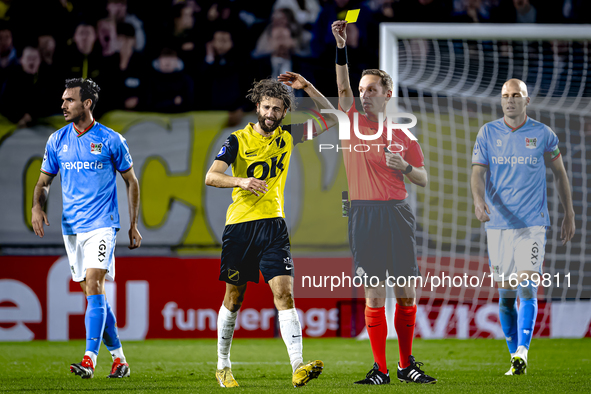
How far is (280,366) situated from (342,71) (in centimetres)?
232

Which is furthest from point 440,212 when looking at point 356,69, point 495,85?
point 356,69

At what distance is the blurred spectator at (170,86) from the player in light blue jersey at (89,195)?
3386mm

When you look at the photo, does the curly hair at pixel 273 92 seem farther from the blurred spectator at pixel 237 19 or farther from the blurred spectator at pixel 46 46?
the blurred spectator at pixel 46 46

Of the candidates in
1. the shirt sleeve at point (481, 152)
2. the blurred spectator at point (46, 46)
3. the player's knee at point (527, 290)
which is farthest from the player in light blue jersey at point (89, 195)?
the blurred spectator at point (46, 46)

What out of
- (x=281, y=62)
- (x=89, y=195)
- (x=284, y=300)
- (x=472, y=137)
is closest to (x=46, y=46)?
(x=281, y=62)

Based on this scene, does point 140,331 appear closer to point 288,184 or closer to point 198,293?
point 198,293

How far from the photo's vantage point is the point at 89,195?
454cm

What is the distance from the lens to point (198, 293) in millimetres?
7668

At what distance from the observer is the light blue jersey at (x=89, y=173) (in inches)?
179

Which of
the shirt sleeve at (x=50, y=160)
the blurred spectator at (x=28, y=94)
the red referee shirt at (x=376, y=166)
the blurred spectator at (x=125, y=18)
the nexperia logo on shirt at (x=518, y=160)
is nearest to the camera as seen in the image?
the red referee shirt at (x=376, y=166)

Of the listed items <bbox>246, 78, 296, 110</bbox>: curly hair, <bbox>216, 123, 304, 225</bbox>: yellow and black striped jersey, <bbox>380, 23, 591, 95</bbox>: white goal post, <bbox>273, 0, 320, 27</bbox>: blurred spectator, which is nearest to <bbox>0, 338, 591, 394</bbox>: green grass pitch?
<bbox>216, 123, 304, 225</bbox>: yellow and black striped jersey

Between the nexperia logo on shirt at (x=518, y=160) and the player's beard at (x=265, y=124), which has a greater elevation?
the player's beard at (x=265, y=124)

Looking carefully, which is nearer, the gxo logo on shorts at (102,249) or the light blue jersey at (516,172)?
the gxo logo on shorts at (102,249)

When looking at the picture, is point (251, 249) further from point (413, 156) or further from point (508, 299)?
point (508, 299)
